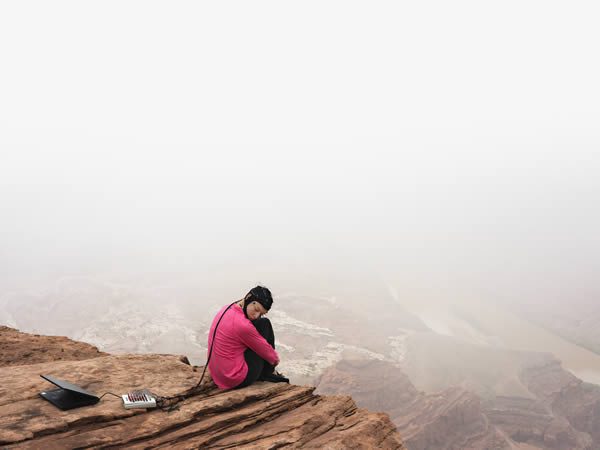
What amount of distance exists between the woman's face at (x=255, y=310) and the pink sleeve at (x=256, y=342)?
144 millimetres

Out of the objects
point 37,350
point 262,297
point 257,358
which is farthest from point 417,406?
point 262,297

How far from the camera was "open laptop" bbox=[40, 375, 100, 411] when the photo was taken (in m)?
5.57

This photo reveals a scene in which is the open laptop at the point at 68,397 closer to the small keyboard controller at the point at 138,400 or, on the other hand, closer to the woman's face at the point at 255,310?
the small keyboard controller at the point at 138,400

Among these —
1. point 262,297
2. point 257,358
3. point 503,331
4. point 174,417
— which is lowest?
point 503,331

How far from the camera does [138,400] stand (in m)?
5.92

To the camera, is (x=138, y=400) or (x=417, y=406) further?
(x=417, y=406)

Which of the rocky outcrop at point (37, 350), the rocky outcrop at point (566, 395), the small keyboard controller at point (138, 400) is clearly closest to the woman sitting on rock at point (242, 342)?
the small keyboard controller at point (138, 400)

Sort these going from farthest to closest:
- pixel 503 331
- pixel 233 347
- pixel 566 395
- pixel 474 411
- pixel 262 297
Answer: pixel 503 331, pixel 566 395, pixel 474 411, pixel 233 347, pixel 262 297

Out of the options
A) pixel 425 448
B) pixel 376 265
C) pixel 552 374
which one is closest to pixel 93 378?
pixel 425 448

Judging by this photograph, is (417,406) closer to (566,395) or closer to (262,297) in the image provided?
(566,395)

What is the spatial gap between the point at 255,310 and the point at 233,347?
0.70m

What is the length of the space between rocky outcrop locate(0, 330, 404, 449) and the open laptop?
81 mm

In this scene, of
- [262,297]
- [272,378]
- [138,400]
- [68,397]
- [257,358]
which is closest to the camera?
[68,397]

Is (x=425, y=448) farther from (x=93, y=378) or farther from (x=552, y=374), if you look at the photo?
(x=93, y=378)
